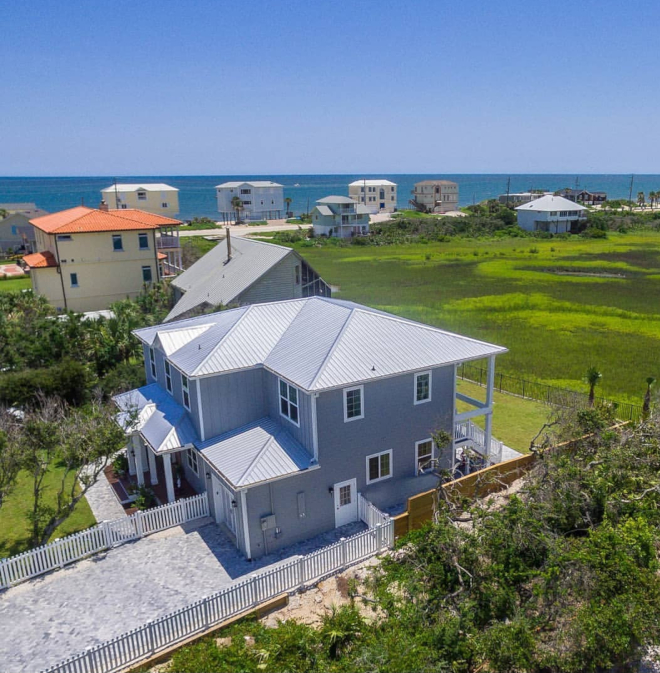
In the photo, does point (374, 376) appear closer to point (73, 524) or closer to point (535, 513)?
point (535, 513)

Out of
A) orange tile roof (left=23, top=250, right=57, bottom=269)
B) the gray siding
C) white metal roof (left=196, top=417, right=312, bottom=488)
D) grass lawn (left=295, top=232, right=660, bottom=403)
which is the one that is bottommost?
grass lawn (left=295, top=232, right=660, bottom=403)

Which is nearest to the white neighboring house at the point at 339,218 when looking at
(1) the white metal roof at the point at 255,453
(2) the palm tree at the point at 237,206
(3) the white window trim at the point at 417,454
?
(2) the palm tree at the point at 237,206

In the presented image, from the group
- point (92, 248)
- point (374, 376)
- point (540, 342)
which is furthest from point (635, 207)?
point (374, 376)

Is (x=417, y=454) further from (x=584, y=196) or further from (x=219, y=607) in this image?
(x=584, y=196)

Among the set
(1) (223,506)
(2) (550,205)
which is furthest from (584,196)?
(1) (223,506)

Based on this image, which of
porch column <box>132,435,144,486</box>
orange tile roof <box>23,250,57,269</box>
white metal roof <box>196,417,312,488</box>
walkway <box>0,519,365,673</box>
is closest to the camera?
walkway <box>0,519,365,673</box>

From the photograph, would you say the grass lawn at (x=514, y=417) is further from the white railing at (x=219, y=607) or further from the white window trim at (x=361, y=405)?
the white railing at (x=219, y=607)

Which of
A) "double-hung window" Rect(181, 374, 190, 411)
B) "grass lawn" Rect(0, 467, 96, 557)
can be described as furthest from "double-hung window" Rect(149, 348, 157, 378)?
"grass lawn" Rect(0, 467, 96, 557)

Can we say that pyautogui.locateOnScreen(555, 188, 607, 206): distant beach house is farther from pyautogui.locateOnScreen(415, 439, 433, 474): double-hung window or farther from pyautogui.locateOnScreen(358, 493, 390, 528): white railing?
pyautogui.locateOnScreen(358, 493, 390, 528): white railing
